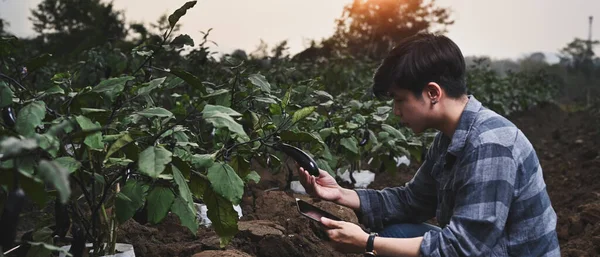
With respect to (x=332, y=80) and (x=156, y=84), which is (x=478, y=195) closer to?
(x=156, y=84)

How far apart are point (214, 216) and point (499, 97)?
10.2 m

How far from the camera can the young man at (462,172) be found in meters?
1.83

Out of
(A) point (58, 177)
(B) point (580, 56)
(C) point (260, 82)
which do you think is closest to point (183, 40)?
(C) point (260, 82)

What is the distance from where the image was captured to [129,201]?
74.4 inches

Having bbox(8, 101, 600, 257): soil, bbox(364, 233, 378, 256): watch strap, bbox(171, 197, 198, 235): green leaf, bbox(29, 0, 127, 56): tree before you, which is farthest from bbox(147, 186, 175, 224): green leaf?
bbox(29, 0, 127, 56): tree

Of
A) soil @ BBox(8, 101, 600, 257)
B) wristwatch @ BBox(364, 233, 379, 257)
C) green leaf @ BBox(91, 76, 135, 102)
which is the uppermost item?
green leaf @ BBox(91, 76, 135, 102)

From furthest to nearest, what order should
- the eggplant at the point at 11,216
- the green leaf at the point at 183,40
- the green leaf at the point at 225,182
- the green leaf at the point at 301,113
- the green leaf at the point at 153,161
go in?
the green leaf at the point at 183,40, the green leaf at the point at 301,113, the green leaf at the point at 225,182, the green leaf at the point at 153,161, the eggplant at the point at 11,216

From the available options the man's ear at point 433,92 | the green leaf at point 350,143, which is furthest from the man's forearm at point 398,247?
the green leaf at point 350,143

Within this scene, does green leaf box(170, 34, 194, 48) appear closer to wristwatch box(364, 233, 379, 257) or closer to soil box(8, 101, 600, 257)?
soil box(8, 101, 600, 257)

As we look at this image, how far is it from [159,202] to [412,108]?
2.53 feet

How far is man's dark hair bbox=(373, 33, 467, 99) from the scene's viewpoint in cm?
197

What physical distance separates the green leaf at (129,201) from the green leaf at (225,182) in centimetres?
24

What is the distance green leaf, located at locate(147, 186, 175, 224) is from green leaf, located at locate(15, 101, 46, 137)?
0.41 metres

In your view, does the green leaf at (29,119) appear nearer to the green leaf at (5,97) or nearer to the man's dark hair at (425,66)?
the green leaf at (5,97)
